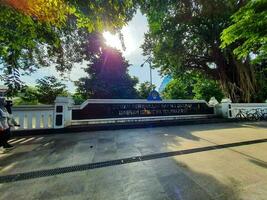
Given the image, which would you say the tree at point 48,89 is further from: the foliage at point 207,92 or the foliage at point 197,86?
the foliage at point 207,92

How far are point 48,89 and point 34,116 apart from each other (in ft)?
28.9

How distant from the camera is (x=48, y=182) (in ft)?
9.00

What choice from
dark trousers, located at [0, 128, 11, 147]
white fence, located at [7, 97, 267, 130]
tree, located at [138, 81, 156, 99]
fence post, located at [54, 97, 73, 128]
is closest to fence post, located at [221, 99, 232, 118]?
white fence, located at [7, 97, 267, 130]

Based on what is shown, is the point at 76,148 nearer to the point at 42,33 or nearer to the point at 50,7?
the point at 50,7

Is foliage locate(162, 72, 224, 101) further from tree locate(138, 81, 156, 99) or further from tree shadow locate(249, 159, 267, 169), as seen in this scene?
tree shadow locate(249, 159, 267, 169)

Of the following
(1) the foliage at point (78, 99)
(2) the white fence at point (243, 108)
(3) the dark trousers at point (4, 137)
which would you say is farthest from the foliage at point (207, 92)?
(3) the dark trousers at point (4, 137)

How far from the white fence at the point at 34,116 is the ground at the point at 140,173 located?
2.67 m

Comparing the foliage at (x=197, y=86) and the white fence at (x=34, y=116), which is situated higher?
the foliage at (x=197, y=86)

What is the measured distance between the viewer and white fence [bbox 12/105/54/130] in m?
6.99

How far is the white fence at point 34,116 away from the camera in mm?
6988

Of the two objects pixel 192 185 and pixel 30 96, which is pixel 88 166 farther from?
pixel 30 96

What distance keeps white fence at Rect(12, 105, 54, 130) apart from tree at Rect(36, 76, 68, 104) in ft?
27.7

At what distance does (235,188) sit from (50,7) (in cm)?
511

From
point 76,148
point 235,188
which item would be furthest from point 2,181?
point 235,188
